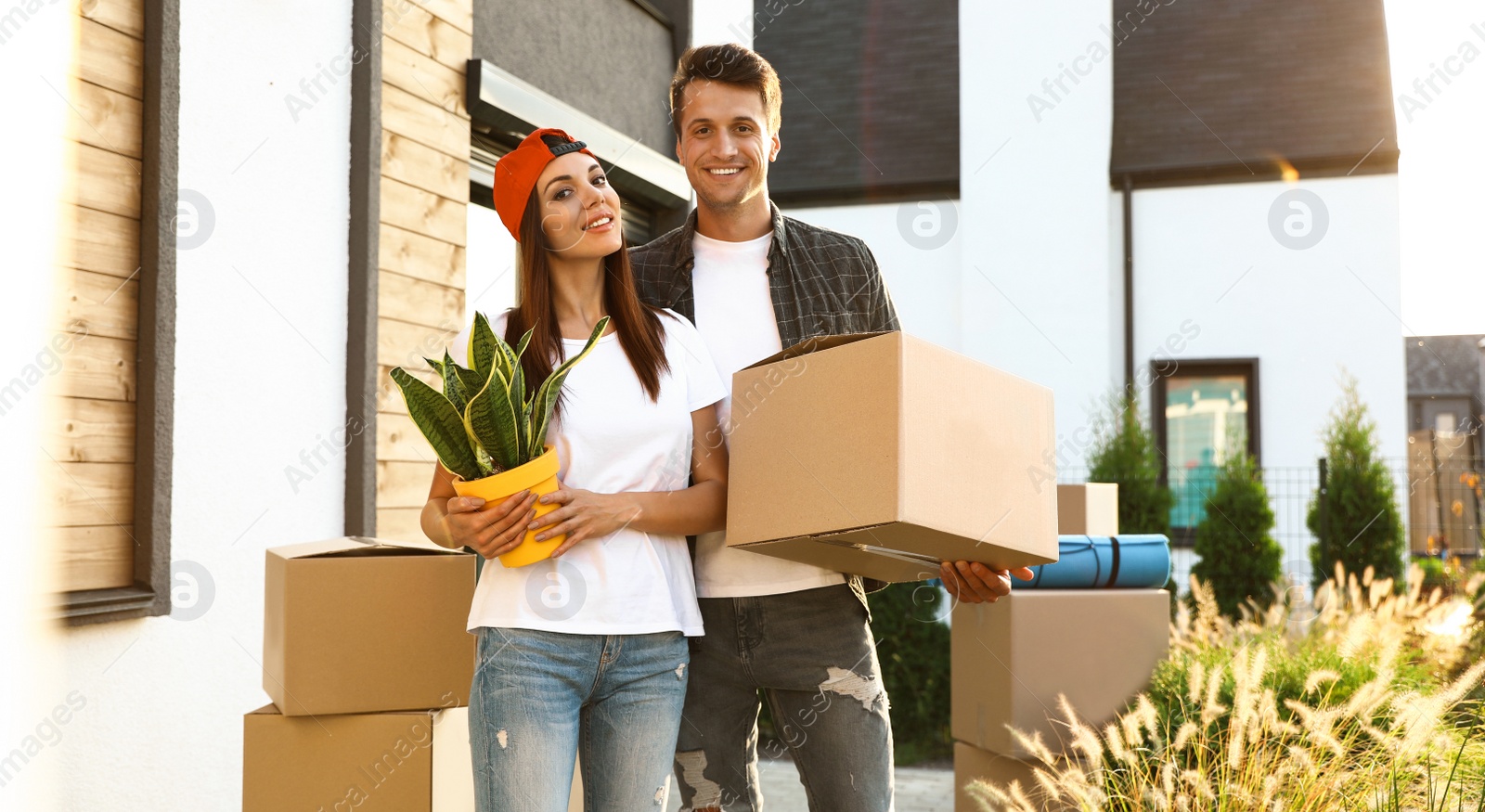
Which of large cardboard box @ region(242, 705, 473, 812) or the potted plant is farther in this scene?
large cardboard box @ region(242, 705, 473, 812)

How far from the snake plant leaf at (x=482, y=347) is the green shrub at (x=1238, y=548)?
6.55 meters

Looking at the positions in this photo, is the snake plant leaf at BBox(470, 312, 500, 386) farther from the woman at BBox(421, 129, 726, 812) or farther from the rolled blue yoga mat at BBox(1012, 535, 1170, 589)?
the rolled blue yoga mat at BBox(1012, 535, 1170, 589)

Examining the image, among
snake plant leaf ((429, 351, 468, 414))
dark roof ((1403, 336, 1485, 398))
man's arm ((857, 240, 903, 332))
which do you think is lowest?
snake plant leaf ((429, 351, 468, 414))

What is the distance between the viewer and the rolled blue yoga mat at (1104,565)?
3.21 meters

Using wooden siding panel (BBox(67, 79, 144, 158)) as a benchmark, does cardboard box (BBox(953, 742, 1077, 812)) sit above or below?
below

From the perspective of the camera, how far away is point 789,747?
1952 mm

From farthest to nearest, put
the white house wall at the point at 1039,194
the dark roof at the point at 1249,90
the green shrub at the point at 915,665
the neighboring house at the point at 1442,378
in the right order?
1. the neighboring house at the point at 1442,378
2. the dark roof at the point at 1249,90
3. the white house wall at the point at 1039,194
4. the green shrub at the point at 915,665

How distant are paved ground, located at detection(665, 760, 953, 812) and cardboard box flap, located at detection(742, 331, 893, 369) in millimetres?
3056

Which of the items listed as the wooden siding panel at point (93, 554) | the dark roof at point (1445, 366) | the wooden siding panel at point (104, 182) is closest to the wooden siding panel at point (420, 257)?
the wooden siding panel at point (104, 182)

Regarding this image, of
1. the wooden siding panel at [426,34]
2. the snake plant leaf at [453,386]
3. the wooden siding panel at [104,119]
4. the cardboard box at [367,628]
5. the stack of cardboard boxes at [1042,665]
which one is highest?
the wooden siding panel at [426,34]

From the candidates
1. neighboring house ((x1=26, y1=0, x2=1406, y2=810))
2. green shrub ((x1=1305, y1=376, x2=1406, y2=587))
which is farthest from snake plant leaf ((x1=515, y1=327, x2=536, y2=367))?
green shrub ((x1=1305, y1=376, x2=1406, y2=587))

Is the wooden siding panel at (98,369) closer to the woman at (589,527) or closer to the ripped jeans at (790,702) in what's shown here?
the woman at (589,527)

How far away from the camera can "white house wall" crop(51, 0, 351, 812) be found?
98.3 inches

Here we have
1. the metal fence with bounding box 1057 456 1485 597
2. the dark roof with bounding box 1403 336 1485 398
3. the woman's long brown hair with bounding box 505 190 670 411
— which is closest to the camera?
the woman's long brown hair with bounding box 505 190 670 411
